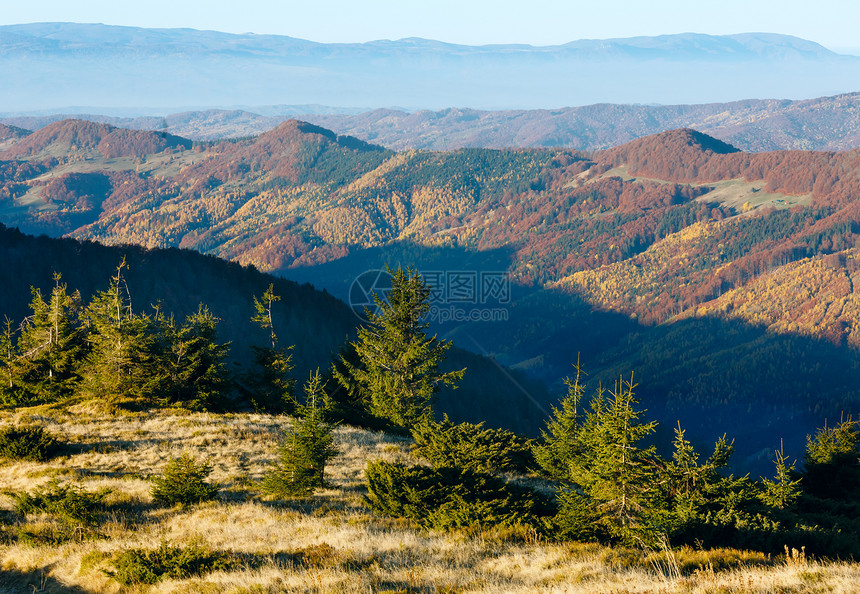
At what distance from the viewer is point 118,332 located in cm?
3491

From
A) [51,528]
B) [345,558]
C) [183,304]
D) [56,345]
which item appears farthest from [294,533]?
[183,304]

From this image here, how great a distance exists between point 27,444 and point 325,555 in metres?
18.3

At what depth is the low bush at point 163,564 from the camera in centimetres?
1448

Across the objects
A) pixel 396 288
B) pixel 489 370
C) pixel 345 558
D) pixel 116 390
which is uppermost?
pixel 396 288

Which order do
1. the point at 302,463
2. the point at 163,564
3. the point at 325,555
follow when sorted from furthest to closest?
the point at 302,463 → the point at 325,555 → the point at 163,564

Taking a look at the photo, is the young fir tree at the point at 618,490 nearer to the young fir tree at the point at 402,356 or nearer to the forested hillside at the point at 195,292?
the young fir tree at the point at 402,356

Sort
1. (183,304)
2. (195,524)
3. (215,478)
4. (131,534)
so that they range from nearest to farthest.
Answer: (131,534) → (195,524) → (215,478) → (183,304)

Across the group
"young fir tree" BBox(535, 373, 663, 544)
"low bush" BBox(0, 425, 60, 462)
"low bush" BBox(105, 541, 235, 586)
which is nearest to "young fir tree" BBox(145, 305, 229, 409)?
"low bush" BBox(0, 425, 60, 462)

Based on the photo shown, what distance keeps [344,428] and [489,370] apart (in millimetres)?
132284

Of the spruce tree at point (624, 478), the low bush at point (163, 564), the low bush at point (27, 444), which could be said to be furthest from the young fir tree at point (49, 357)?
the spruce tree at point (624, 478)

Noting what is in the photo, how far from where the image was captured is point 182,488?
21312mm

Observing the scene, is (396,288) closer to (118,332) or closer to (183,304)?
(118,332)

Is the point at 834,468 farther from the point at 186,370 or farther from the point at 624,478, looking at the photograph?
the point at 186,370

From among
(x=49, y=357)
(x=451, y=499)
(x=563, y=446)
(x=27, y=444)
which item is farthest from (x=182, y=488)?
(x=49, y=357)
